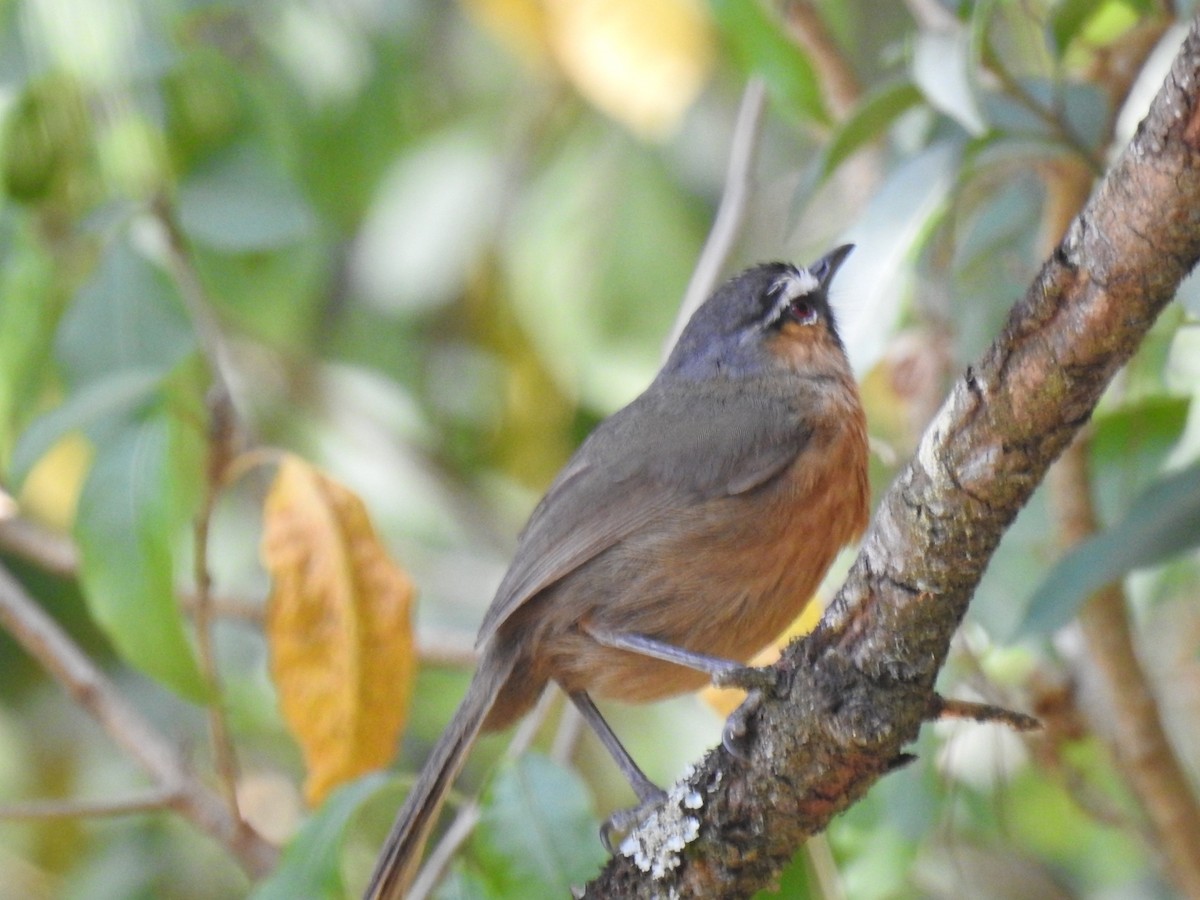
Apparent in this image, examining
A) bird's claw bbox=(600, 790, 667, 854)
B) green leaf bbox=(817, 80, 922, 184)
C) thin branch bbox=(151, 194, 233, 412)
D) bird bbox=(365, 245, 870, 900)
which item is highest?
thin branch bbox=(151, 194, 233, 412)

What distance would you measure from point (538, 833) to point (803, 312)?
6.14ft

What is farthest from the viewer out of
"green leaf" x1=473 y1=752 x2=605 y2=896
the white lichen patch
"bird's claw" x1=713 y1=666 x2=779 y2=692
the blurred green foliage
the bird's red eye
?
the bird's red eye

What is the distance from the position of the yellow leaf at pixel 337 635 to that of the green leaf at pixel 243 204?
848 millimetres

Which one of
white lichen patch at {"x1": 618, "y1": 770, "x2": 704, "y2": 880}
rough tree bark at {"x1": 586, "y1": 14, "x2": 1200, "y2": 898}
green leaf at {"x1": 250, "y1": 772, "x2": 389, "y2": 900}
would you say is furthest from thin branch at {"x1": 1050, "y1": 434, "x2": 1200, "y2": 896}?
green leaf at {"x1": 250, "y1": 772, "x2": 389, "y2": 900}

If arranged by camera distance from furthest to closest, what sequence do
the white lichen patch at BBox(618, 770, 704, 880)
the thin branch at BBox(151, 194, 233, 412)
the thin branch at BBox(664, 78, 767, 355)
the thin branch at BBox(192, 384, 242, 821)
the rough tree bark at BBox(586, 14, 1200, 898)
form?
1. the thin branch at BBox(664, 78, 767, 355)
2. the thin branch at BBox(151, 194, 233, 412)
3. the thin branch at BBox(192, 384, 242, 821)
4. the white lichen patch at BBox(618, 770, 704, 880)
5. the rough tree bark at BBox(586, 14, 1200, 898)

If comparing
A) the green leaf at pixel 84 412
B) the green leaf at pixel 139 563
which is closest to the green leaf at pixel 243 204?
the green leaf at pixel 84 412

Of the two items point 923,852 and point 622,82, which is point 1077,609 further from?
point 622,82

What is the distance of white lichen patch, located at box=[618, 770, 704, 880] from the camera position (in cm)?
281

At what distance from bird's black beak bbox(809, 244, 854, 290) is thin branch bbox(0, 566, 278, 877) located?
217 cm


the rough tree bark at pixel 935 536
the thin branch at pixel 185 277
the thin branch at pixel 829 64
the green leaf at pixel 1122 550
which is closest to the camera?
the rough tree bark at pixel 935 536

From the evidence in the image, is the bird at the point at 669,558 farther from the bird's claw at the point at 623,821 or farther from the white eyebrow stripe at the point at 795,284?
the white eyebrow stripe at the point at 795,284

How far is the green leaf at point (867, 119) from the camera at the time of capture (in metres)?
3.63

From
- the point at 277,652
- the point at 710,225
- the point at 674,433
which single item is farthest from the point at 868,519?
the point at 710,225

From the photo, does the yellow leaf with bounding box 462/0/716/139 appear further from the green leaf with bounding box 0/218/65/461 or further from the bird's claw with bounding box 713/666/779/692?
the bird's claw with bounding box 713/666/779/692
